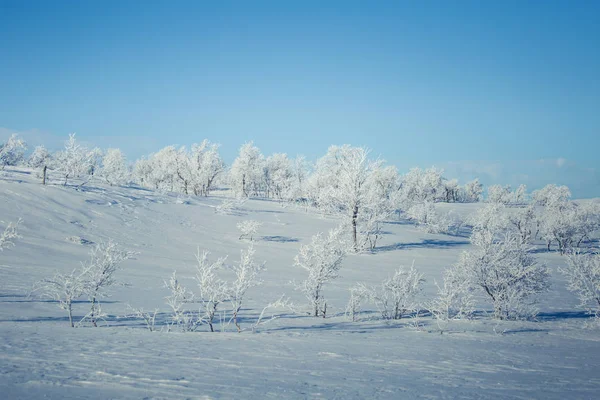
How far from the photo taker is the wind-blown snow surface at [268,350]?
5.44 meters

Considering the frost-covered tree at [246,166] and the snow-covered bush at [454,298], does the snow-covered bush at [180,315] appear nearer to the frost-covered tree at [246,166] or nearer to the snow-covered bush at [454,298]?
the snow-covered bush at [454,298]

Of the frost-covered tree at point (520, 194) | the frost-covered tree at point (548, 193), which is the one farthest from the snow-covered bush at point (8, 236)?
the frost-covered tree at point (520, 194)

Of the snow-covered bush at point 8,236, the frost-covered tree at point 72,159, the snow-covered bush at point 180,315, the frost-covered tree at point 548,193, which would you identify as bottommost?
the snow-covered bush at point 180,315

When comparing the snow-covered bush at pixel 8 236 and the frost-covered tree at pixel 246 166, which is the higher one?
the frost-covered tree at pixel 246 166

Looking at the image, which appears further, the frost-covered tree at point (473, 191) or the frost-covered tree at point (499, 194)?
the frost-covered tree at point (473, 191)

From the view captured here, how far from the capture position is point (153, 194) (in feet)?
138

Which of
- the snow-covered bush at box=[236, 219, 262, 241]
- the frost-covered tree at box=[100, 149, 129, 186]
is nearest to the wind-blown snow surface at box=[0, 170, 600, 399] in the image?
the snow-covered bush at box=[236, 219, 262, 241]

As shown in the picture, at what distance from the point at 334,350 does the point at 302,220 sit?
35.8 meters

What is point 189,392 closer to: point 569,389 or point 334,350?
point 334,350

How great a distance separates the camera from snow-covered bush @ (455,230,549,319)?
Result: 1506 centimetres

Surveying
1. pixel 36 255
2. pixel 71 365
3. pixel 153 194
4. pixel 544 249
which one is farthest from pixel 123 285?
pixel 544 249

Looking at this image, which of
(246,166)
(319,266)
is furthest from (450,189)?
(319,266)

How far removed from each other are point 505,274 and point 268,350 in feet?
39.2

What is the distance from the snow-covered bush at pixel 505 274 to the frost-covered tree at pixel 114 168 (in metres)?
40.2
